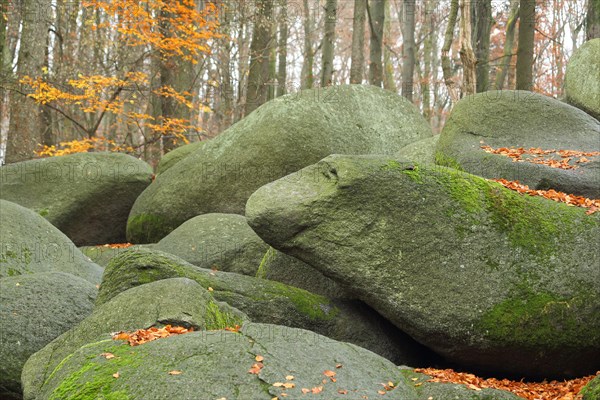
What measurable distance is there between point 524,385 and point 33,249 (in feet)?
19.4

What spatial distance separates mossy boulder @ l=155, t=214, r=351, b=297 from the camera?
301 inches

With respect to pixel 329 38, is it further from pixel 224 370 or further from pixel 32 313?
pixel 224 370

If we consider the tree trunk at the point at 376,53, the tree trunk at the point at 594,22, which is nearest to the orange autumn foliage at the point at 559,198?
the tree trunk at the point at 594,22

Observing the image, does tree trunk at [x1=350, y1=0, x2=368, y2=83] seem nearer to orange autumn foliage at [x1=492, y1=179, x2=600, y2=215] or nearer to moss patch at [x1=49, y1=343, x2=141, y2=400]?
orange autumn foliage at [x1=492, y1=179, x2=600, y2=215]

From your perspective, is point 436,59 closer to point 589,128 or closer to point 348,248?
point 589,128

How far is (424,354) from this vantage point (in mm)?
7160

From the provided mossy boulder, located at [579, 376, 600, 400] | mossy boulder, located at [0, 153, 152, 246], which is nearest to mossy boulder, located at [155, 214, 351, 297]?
mossy boulder, located at [579, 376, 600, 400]

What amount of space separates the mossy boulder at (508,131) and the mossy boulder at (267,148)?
67.8 inches

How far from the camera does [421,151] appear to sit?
10.4 meters

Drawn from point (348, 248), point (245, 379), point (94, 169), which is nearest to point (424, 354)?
point (348, 248)

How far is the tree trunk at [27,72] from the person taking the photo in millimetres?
14836

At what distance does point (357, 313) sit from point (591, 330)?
7.26ft

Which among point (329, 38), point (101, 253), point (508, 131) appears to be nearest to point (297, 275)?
point (508, 131)

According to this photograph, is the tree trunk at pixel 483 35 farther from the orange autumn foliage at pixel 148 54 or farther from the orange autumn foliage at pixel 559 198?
the orange autumn foliage at pixel 559 198
